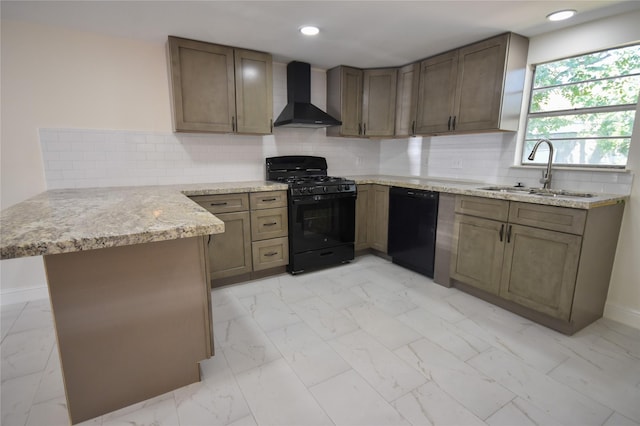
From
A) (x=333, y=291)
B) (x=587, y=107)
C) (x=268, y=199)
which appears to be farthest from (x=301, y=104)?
(x=587, y=107)

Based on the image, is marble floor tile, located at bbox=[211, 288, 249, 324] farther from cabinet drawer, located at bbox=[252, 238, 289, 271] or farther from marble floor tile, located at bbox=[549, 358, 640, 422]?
marble floor tile, located at bbox=[549, 358, 640, 422]

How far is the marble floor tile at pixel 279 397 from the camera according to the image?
4.85 feet

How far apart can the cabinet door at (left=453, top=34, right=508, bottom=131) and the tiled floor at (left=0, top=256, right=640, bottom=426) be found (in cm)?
165

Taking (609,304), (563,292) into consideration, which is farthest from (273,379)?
(609,304)

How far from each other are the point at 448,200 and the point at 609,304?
1.42 metres

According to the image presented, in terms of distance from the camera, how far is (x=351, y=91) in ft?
Result: 12.3

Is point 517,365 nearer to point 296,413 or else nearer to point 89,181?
point 296,413

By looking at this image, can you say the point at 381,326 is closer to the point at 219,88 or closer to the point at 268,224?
the point at 268,224

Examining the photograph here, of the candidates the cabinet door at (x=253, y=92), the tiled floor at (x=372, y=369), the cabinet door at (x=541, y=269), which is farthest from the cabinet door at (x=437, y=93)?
the tiled floor at (x=372, y=369)

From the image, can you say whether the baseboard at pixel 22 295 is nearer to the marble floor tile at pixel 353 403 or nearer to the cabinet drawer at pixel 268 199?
the cabinet drawer at pixel 268 199

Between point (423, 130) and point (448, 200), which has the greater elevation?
point (423, 130)

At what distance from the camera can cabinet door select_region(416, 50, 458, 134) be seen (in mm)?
3098

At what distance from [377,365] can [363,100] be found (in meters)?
3.01

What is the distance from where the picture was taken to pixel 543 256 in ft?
7.34
